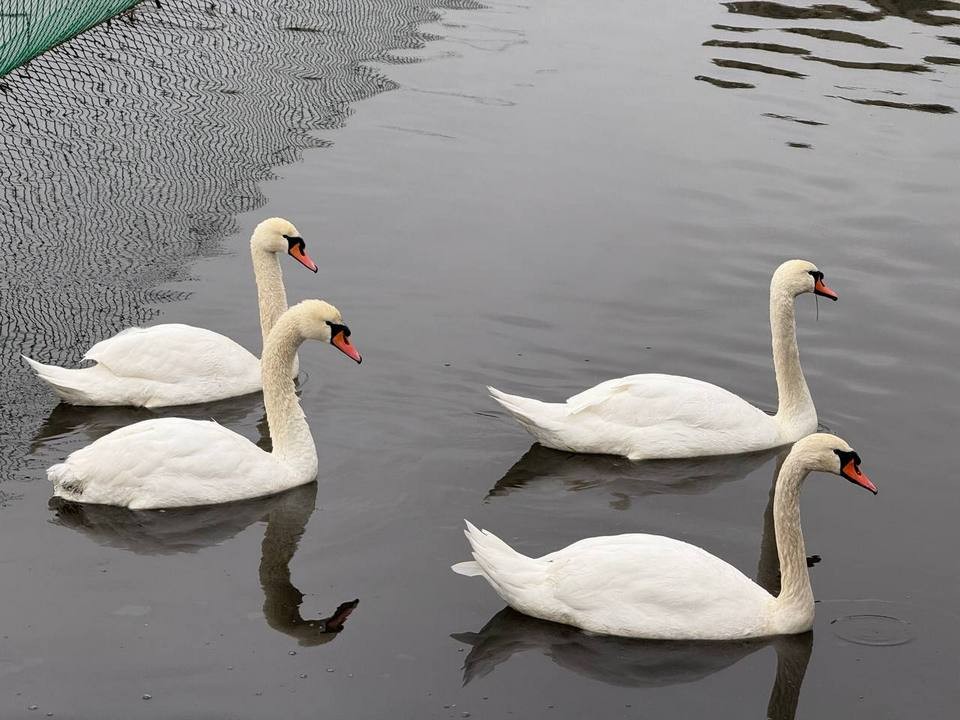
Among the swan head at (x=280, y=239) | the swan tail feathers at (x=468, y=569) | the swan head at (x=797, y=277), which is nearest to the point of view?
the swan tail feathers at (x=468, y=569)

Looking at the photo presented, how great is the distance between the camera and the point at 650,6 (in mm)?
25359

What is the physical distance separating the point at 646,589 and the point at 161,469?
3.31 metres

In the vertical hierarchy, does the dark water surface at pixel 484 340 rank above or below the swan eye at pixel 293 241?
below

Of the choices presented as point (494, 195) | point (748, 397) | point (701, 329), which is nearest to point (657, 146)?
point (494, 195)

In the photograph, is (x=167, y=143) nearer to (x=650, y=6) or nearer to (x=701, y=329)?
(x=701, y=329)

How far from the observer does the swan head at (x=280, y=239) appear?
1198cm

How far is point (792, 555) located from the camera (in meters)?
8.61

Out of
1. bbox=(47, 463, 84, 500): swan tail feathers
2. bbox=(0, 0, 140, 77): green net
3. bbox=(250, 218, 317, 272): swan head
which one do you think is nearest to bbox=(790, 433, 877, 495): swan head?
bbox=(47, 463, 84, 500): swan tail feathers

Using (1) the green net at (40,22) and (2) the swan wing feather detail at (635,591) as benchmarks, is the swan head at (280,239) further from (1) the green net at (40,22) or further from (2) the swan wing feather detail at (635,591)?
(1) the green net at (40,22)

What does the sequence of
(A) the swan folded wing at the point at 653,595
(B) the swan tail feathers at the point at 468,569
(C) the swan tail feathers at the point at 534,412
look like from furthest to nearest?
1. (C) the swan tail feathers at the point at 534,412
2. (B) the swan tail feathers at the point at 468,569
3. (A) the swan folded wing at the point at 653,595

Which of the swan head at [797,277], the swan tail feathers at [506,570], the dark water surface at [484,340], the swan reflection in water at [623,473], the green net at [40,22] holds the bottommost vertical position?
the swan reflection in water at [623,473]

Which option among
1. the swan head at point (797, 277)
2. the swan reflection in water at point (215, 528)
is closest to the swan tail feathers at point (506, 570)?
the swan reflection in water at point (215, 528)

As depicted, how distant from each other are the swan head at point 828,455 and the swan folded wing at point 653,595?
0.87 meters

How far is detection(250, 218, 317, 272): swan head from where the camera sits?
11984mm
